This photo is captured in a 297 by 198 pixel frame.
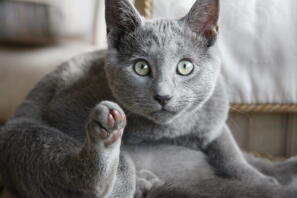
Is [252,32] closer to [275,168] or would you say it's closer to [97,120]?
[275,168]

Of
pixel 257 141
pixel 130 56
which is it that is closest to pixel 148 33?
pixel 130 56

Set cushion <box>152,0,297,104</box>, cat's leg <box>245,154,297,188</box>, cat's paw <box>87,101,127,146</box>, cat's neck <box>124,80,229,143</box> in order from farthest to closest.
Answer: cushion <box>152,0,297,104</box> → cat's leg <box>245,154,297,188</box> → cat's neck <box>124,80,229,143</box> → cat's paw <box>87,101,127,146</box>

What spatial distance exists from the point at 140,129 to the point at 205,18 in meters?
0.32

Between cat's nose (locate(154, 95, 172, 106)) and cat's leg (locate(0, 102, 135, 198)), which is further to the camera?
cat's nose (locate(154, 95, 172, 106))

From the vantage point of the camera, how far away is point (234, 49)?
1.45 metres

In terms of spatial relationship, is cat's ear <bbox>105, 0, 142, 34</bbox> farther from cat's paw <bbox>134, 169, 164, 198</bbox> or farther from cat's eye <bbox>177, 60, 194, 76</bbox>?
cat's paw <bbox>134, 169, 164, 198</bbox>

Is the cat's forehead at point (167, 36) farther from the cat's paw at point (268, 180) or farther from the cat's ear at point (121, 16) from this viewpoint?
the cat's paw at point (268, 180)

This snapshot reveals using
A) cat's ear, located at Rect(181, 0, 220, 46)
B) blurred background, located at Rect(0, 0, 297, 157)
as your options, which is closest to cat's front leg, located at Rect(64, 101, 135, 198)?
cat's ear, located at Rect(181, 0, 220, 46)

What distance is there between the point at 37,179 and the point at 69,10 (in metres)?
0.78

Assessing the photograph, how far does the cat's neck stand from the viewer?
1071 mm

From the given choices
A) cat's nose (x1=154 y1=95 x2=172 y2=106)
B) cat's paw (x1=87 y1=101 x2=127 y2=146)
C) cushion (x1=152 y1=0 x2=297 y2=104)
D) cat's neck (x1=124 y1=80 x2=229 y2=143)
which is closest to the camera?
cat's paw (x1=87 y1=101 x2=127 y2=146)

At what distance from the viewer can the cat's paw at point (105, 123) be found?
2.50ft

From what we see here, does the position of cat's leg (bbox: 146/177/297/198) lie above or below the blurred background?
below

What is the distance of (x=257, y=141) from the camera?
5.01ft
